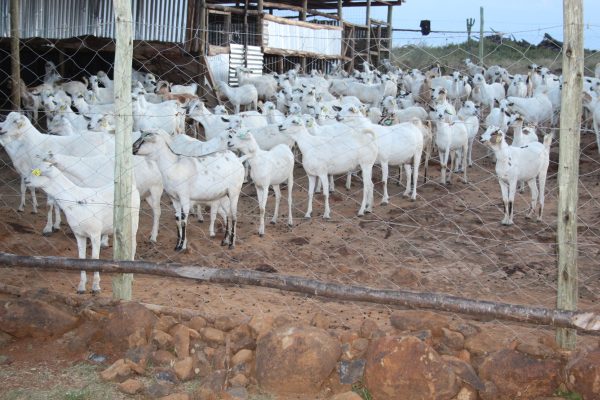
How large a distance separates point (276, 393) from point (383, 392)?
0.73m

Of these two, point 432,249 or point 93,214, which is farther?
point 432,249

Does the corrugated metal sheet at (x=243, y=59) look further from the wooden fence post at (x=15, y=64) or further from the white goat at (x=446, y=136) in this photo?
the white goat at (x=446, y=136)

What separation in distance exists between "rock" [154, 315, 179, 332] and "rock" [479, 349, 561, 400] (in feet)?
7.68

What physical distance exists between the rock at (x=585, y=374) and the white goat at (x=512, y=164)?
6835 millimetres

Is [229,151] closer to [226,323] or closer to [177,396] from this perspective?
[226,323]

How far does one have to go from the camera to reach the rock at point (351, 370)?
16.3 ft

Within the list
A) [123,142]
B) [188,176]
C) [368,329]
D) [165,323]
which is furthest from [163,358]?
[188,176]

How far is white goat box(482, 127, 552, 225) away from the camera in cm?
1131

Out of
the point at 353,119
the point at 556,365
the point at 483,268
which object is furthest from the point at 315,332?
the point at 353,119

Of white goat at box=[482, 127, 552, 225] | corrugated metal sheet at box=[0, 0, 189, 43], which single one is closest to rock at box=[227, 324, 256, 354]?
white goat at box=[482, 127, 552, 225]

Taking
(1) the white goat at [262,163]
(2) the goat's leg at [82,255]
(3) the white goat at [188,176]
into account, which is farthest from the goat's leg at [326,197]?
(2) the goat's leg at [82,255]

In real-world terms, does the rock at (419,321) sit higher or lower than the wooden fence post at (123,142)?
lower

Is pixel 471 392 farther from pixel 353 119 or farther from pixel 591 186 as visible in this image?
pixel 591 186

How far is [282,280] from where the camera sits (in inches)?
211
